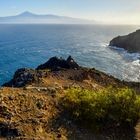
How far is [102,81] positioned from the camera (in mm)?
48750

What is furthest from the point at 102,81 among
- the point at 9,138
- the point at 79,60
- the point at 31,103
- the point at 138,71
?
the point at 79,60

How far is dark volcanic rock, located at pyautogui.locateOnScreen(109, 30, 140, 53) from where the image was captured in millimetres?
144788

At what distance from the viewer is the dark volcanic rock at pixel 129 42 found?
475 ft

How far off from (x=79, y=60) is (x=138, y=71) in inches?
869

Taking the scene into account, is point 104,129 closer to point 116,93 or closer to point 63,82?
point 116,93

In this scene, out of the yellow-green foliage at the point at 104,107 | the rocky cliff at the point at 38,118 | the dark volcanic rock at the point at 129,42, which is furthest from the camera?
the dark volcanic rock at the point at 129,42

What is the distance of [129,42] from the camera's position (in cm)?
15300

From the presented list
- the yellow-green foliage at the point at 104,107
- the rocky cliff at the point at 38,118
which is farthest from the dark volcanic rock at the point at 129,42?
the rocky cliff at the point at 38,118

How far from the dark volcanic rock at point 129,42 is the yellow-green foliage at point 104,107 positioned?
11347cm

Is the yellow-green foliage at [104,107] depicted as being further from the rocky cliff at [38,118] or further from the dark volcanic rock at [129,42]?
the dark volcanic rock at [129,42]

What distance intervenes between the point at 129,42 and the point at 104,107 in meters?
129

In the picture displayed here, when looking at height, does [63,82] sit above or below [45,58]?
above

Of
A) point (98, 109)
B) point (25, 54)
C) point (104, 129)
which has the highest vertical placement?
point (98, 109)

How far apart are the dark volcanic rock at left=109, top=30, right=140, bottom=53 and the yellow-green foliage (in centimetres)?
11347
